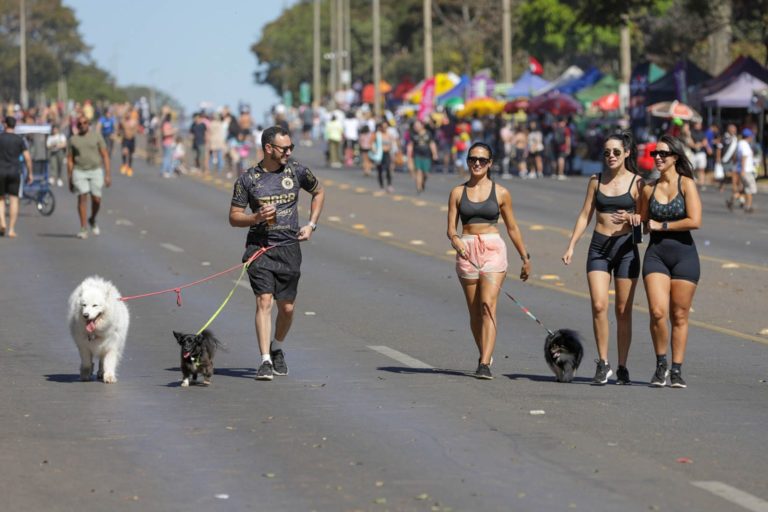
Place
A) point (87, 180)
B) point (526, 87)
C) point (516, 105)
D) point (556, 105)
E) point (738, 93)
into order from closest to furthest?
point (87, 180) → point (738, 93) → point (556, 105) → point (516, 105) → point (526, 87)

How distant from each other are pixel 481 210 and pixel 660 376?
5.61 ft

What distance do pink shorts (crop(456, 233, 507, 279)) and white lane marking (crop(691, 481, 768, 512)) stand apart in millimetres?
3916

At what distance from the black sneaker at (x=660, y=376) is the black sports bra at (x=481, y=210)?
1536 mm

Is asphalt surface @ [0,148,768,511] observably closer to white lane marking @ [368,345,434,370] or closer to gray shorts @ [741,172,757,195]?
white lane marking @ [368,345,434,370]

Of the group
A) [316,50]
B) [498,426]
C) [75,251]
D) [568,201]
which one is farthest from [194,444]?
[316,50]

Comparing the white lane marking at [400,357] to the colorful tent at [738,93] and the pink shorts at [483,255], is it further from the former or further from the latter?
the colorful tent at [738,93]

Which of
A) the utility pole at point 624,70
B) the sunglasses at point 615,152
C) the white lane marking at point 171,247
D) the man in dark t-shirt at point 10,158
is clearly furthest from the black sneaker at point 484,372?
the utility pole at point 624,70

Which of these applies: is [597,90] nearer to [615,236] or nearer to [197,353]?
[615,236]

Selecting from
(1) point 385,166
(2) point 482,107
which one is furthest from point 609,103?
(1) point 385,166

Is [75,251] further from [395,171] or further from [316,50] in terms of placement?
[316,50]

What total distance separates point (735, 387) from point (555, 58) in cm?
9218

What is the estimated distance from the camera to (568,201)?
125ft

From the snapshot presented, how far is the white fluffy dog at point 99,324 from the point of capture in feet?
38.1

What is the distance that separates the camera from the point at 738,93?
4566cm
